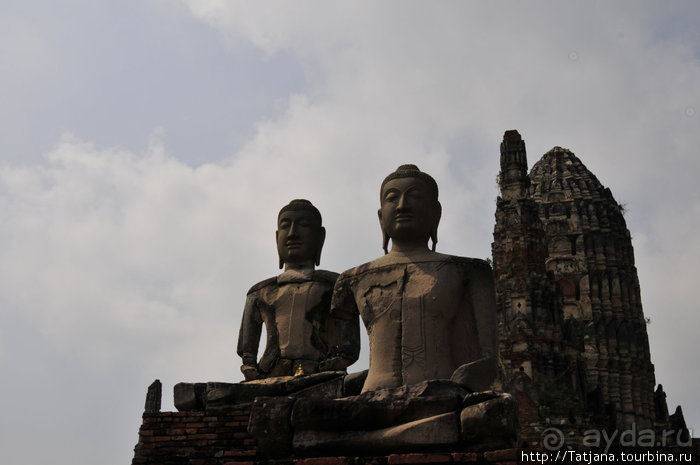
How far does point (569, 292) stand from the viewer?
60719 mm

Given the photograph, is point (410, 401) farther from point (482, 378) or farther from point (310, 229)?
point (310, 229)

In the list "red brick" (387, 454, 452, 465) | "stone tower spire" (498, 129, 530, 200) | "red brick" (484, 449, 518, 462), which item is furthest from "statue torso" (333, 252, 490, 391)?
"stone tower spire" (498, 129, 530, 200)

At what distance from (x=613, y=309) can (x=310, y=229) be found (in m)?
54.0

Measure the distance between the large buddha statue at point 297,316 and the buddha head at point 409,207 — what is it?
142 centimetres

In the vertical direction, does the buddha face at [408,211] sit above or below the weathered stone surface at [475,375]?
above

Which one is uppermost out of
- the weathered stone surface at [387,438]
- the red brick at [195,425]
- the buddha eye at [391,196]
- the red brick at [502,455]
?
the buddha eye at [391,196]

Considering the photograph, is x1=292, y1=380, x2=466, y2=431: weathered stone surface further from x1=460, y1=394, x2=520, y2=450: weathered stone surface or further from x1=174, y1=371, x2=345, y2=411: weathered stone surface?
x1=174, y1=371, x2=345, y2=411: weathered stone surface

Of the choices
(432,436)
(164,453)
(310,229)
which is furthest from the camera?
(310,229)

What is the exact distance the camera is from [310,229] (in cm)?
972

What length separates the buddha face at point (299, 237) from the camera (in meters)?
9.62

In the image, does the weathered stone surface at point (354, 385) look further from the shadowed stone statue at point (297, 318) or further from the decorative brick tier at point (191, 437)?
the decorative brick tier at point (191, 437)

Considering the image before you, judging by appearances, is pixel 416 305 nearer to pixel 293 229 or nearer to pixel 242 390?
pixel 242 390

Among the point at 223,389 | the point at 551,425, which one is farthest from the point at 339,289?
the point at 551,425

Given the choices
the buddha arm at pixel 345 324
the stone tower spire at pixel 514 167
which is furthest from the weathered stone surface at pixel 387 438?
the stone tower spire at pixel 514 167
